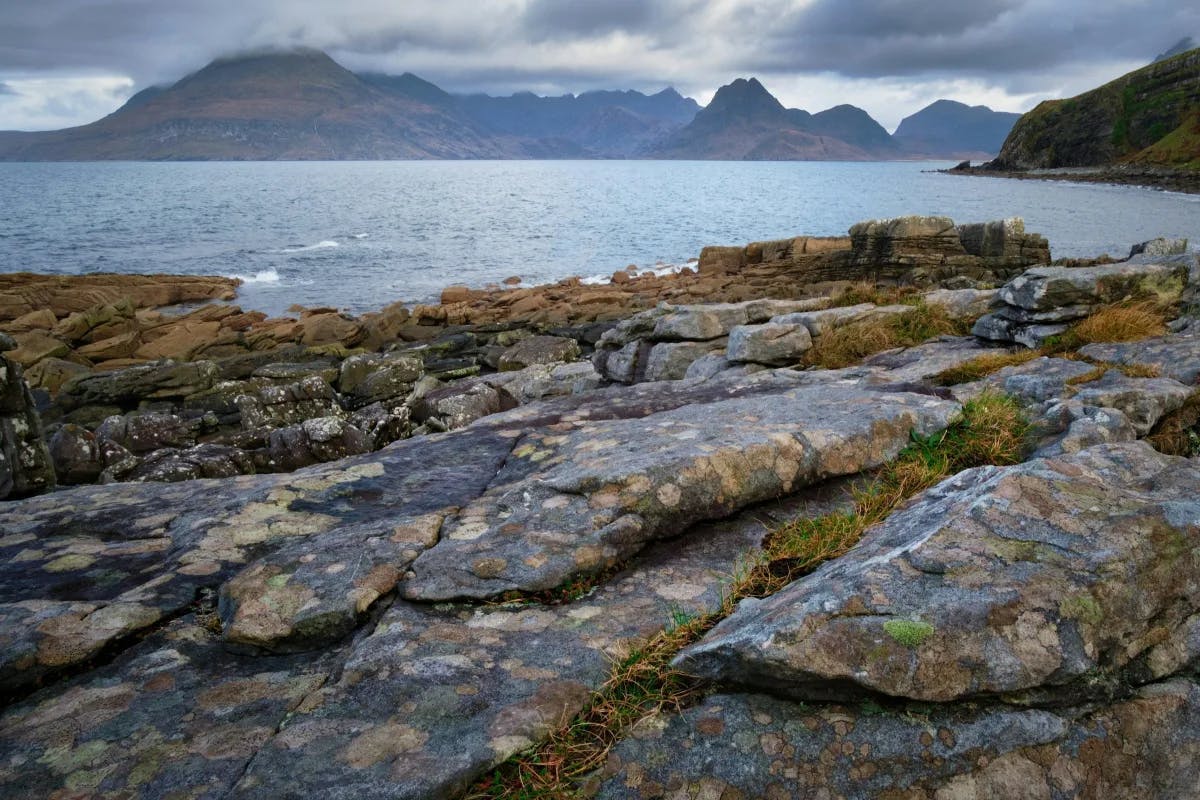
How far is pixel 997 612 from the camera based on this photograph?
313 centimetres

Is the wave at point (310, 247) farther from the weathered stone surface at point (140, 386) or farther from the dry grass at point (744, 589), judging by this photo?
the dry grass at point (744, 589)

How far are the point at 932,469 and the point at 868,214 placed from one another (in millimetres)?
102585

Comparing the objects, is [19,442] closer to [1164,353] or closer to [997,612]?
[997,612]

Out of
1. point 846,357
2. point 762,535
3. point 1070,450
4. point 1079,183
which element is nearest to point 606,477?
point 762,535

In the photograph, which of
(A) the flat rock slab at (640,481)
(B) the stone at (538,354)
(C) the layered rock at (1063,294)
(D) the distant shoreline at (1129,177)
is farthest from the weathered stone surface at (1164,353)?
(D) the distant shoreline at (1129,177)

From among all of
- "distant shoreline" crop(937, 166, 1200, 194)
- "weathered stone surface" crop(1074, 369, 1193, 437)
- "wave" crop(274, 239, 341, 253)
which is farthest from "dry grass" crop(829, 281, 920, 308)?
"distant shoreline" crop(937, 166, 1200, 194)

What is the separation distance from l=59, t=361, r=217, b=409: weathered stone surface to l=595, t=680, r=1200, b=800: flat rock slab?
2428cm

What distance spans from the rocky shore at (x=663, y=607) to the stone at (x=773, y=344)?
4103 mm

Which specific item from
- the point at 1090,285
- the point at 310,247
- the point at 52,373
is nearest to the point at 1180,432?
the point at 1090,285

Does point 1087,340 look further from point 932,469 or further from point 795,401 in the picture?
point 932,469

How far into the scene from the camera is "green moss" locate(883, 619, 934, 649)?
3.06 meters

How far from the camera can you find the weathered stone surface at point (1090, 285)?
10.7 m

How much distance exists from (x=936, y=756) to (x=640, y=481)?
8.50 ft

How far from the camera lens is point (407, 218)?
106m
